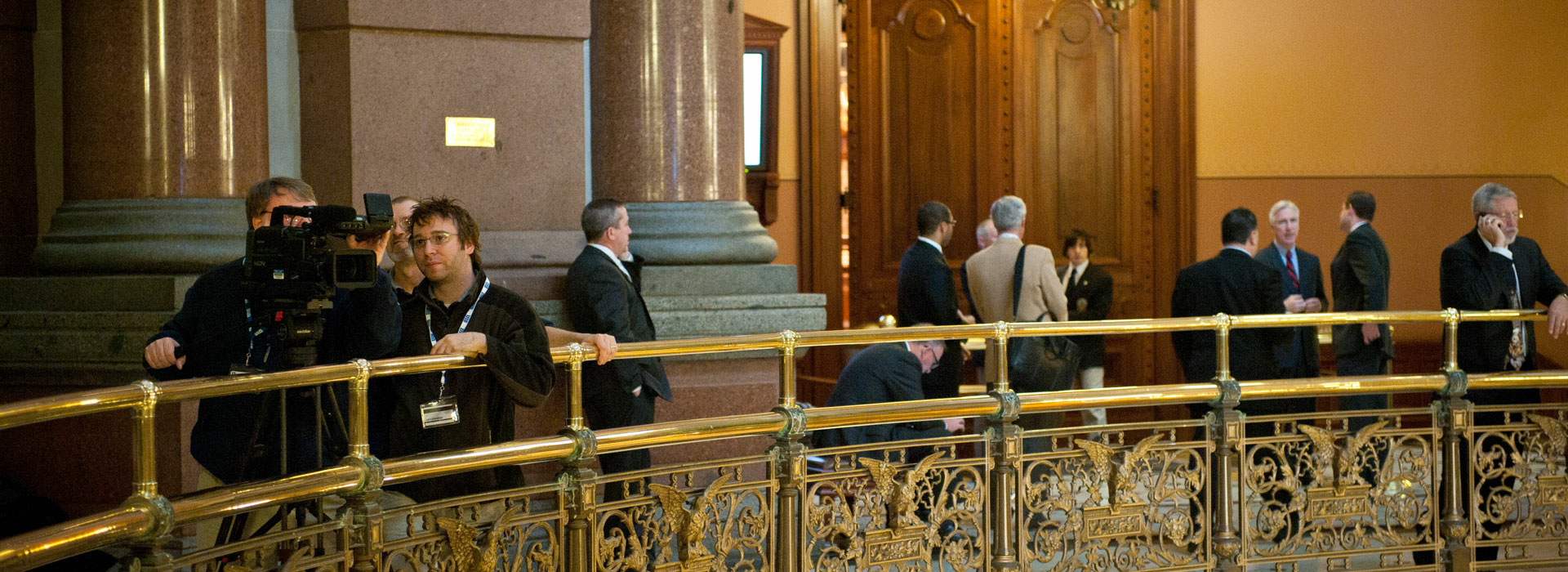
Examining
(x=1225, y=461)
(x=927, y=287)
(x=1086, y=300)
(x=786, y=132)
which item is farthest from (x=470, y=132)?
(x=1086, y=300)

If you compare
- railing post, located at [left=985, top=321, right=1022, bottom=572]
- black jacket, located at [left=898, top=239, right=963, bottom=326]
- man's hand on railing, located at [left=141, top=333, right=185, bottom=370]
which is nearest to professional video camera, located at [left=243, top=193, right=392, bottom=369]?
man's hand on railing, located at [left=141, top=333, right=185, bottom=370]

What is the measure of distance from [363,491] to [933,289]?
4.24 metres

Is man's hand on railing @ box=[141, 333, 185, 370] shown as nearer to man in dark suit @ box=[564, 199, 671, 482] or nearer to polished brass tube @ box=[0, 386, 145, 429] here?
polished brass tube @ box=[0, 386, 145, 429]

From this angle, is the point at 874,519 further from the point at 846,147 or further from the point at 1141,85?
the point at 1141,85

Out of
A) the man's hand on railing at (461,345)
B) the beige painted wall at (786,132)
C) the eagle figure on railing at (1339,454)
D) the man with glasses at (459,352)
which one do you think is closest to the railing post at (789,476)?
the man with glasses at (459,352)

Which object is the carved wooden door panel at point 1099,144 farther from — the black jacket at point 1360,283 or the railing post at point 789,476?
the railing post at point 789,476

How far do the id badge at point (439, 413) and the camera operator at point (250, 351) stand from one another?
0.21m

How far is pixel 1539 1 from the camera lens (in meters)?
10.4

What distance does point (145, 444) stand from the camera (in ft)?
9.82

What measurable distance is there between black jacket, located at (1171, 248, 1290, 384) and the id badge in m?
3.62

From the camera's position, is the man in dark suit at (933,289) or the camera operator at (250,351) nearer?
the camera operator at (250,351)

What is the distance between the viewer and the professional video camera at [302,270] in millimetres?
3371

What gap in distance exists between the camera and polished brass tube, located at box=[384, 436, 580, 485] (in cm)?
352

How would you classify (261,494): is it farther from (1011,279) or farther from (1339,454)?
(1011,279)
